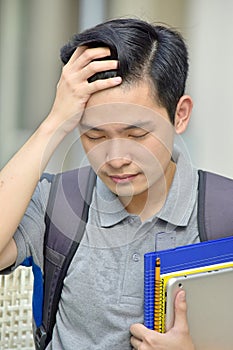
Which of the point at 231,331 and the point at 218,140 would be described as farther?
the point at 218,140

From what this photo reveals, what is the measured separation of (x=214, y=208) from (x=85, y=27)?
596 millimetres

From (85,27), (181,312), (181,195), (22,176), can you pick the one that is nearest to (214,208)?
(181,195)

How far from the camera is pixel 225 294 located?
78 cm

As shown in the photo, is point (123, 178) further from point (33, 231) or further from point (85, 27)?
point (85, 27)

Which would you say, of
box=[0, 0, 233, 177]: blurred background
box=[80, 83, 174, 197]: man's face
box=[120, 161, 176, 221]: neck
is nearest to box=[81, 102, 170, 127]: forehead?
box=[80, 83, 174, 197]: man's face

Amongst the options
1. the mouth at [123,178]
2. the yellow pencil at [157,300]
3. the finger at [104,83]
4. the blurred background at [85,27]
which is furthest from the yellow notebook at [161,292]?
the blurred background at [85,27]

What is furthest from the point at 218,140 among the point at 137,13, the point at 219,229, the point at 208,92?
the point at 219,229

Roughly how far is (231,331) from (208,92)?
26.3 inches

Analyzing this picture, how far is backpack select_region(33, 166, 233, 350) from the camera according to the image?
80 cm

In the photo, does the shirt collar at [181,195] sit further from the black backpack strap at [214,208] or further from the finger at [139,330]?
the finger at [139,330]

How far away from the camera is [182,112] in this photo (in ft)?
2.65

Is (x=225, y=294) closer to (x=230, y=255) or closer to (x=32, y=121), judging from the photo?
(x=230, y=255)

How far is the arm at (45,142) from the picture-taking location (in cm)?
74

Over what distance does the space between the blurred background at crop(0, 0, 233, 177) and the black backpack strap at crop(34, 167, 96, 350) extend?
16.4 inches
